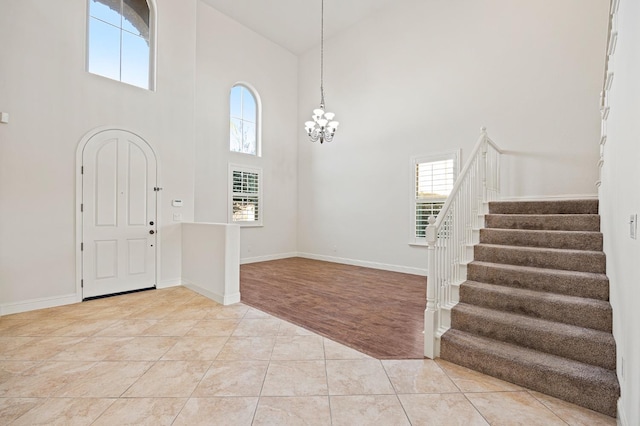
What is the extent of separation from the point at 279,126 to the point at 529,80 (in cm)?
555

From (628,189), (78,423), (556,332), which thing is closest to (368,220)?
(556,332)

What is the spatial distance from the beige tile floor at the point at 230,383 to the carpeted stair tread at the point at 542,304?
0.67 meters

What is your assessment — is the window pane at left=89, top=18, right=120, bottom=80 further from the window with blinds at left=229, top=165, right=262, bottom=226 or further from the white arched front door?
the window with blinds at left=229, top=165, right=262, bottom=226

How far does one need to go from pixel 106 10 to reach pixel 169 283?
4422 mm

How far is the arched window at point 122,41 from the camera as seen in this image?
434 cm

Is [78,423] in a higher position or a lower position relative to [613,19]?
lower

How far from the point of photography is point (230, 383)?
86.4 inches

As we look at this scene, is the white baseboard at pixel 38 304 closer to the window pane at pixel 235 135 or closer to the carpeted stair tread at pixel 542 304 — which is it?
the window pane at pixel 235 135

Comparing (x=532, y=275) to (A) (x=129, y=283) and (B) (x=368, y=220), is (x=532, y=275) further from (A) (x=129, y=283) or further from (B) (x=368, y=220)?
(A) (x=129, y=283)

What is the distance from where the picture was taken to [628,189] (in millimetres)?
1635

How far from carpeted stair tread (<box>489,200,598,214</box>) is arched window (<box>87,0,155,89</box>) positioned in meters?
5.73

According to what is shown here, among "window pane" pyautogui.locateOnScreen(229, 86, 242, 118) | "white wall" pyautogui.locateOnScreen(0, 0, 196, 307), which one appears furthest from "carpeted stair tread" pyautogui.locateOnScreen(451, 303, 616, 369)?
"window pane" pyautogui.locateOnScreen(229, 86, 242, 118)

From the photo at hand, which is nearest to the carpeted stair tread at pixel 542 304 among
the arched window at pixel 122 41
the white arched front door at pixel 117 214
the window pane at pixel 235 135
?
the white arched front door at pixel 117 214

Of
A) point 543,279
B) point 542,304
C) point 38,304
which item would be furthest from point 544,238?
point 38,304
